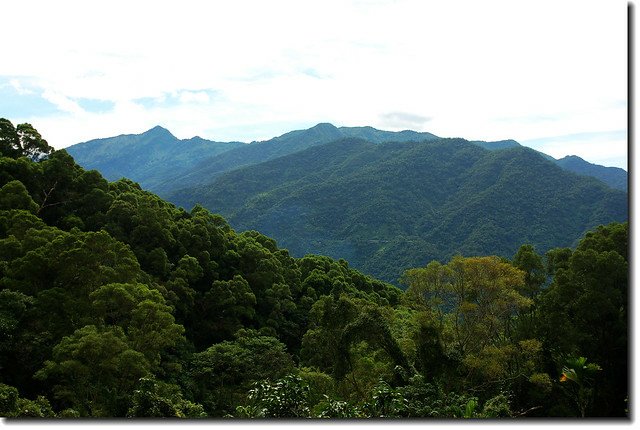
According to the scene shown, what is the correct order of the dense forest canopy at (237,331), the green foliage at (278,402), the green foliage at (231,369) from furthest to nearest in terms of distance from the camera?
the green foliage at (231,369)
the dense forest canopy at (237,331)
the green foliage at (278,402)

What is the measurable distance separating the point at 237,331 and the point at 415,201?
79.6m

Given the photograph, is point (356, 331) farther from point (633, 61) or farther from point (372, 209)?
point (372, 209)

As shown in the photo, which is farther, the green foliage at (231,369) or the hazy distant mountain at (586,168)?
the hazy distant mountain at (586,168)

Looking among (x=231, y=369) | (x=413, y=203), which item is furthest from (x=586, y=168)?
(x=231, y=369)

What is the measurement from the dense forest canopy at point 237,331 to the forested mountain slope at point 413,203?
45126mm

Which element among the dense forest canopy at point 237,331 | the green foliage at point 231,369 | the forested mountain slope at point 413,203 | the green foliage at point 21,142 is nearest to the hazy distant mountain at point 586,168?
the forested mountain slope at point 413,203

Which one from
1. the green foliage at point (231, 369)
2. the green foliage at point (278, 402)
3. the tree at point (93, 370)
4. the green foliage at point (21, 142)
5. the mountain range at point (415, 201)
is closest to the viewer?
the green foliage at point (278, 402)

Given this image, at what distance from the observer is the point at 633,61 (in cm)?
625

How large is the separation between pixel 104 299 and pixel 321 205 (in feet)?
281

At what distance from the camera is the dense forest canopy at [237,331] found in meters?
7.47

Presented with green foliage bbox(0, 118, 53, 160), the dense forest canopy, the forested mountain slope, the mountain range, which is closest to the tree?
the dense forest canopy

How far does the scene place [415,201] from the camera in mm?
94000

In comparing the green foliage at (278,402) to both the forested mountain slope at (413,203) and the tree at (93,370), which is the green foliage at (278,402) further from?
the forested mountain slope at (413,203)

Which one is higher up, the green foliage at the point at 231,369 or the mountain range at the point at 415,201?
the mountain range at the point at 415,201
